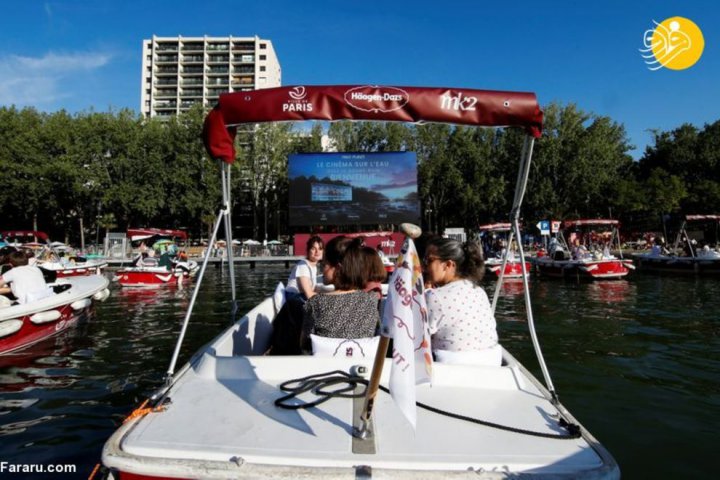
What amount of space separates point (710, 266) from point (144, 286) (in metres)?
25.8

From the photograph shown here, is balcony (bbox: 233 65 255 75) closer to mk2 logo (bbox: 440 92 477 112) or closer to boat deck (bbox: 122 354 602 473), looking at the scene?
mk2 logo (bbox: 440 92 477 112)

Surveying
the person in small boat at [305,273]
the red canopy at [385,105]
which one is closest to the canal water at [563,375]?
the person in small boat at [305,273]

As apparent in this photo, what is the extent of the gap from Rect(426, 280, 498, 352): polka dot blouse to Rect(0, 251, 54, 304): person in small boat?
7319 mm

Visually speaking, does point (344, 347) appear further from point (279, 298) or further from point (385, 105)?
point (279, 298)

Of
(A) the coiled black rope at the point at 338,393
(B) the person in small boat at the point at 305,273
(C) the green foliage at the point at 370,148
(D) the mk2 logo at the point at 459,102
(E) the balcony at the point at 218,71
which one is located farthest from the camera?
(E) the balcony at the point at 218,71

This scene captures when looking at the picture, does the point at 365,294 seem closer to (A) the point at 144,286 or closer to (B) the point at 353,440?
(B) the point at 353,440

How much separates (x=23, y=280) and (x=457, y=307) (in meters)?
7.54

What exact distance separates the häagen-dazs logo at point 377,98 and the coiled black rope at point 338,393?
2087 mm

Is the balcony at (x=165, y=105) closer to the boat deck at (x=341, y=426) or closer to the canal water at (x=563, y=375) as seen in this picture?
the canal water at (x=563, y=375)

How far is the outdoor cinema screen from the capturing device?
107 ft

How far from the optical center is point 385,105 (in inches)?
143

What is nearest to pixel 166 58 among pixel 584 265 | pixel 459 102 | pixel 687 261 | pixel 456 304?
pixel 584 265

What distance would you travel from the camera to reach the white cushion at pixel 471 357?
3184 millimetres

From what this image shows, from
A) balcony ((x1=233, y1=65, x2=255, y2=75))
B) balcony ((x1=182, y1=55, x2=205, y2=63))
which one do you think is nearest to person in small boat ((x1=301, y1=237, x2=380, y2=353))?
balcony ((x1=233, y1=65, x2=255, y2=75))
